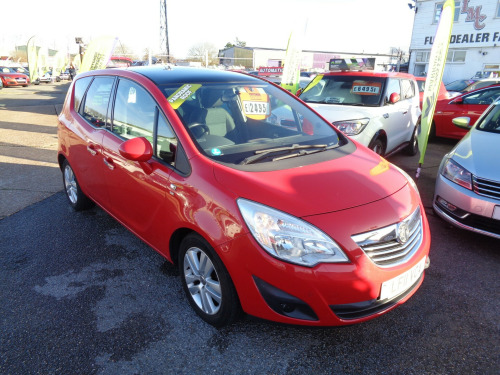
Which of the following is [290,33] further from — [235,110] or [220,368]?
[220,368]

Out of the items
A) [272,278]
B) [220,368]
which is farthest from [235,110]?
[220,368]

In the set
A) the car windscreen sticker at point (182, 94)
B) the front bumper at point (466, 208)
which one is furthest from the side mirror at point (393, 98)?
the car windscreen sticker at point (182, 94)

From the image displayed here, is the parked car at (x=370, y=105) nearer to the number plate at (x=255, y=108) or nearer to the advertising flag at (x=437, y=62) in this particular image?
the advertising flag at (x=437, y=62)

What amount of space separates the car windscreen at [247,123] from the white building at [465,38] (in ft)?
78.7

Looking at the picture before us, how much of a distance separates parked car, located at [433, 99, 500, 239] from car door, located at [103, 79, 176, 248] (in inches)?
106

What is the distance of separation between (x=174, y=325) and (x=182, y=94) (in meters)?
1.69

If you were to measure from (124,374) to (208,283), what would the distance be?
696mm

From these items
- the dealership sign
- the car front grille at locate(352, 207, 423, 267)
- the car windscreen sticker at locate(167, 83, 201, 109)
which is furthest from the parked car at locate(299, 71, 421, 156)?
the dealership sign

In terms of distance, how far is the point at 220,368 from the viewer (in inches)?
83.5

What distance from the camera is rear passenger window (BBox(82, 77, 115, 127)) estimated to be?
3.40m

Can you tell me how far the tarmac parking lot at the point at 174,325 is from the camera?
215cm

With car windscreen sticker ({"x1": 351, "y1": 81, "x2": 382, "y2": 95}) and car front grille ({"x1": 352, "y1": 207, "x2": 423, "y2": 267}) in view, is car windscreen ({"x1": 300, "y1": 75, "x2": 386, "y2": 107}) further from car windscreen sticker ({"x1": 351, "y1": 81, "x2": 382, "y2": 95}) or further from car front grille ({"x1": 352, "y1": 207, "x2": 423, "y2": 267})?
car front grille ({"x1": 352, "y1": 207, "x2": 423, "y2": 267})

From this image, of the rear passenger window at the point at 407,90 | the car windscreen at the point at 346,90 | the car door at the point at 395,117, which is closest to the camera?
the car door at the point at 395,117

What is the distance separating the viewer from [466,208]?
333cm
